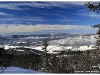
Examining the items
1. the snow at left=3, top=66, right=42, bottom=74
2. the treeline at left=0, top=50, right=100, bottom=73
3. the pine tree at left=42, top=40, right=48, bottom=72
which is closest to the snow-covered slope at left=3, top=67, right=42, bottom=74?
the snow at left=3, top=66, right=42, bottom=74

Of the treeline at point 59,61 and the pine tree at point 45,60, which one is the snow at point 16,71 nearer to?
the treeline at point 59,61

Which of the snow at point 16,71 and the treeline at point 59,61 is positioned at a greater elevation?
the treeline at point 59,61

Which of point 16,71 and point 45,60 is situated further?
point 45,60

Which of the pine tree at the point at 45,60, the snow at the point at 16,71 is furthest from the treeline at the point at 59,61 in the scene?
the snow at the point at 16,71

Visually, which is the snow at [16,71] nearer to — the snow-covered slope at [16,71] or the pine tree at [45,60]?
the snow-covered slope at [16,71]

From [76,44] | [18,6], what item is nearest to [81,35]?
[76,44]

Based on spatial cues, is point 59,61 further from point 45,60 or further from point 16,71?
point 16,71

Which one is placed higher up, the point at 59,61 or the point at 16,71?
the point at 59,61

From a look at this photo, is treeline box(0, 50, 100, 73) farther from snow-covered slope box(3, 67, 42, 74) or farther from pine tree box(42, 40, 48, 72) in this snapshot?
snow-covered slope box(3, 67, 42, 74)

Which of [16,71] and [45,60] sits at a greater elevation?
[45,60]

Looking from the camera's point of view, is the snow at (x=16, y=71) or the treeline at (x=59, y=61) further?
the treeline at (x=59, y=61)

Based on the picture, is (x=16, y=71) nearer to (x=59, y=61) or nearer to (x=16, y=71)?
(x=16, y=71)

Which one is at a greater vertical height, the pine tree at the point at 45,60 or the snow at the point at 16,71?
the pine tree at the point at 45,60

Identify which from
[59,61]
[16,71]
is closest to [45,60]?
[59,61]
